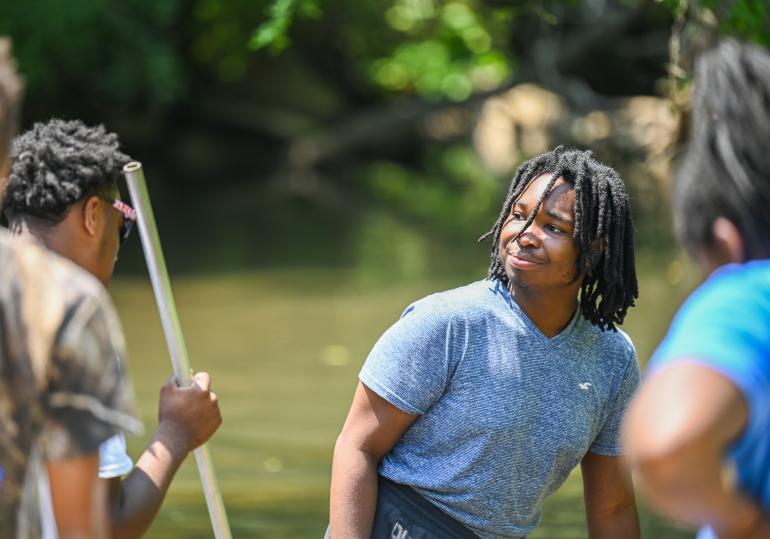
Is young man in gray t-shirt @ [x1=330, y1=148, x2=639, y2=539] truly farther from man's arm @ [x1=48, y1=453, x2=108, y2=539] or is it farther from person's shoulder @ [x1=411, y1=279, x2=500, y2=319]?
man's arm @ [x1=48, y1=453, x2=108, y2=539]

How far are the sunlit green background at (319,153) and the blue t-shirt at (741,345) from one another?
3621mm

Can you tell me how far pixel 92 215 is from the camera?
123 inches

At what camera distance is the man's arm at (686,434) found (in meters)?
1.90

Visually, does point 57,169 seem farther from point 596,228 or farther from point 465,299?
point 596,228

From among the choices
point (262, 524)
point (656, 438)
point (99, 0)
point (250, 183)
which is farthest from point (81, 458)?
point (250, 183)

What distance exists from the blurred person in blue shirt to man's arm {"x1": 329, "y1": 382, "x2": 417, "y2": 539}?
1.18 meters

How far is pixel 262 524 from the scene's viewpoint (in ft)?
22.1

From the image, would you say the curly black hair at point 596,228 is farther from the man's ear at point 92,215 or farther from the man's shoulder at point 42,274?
the man's shoulder at point 42,274

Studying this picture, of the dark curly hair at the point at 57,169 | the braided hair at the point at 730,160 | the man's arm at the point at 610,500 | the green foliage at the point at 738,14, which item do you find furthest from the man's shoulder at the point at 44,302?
the green foliage at the point at 738,14

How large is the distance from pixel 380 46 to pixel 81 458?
2499cm

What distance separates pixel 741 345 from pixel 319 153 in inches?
1057

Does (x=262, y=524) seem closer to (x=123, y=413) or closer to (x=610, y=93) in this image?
(x=123, y=413)

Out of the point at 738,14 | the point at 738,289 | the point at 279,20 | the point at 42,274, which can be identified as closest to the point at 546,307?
the point at 738,289

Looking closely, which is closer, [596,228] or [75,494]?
[75,494]
